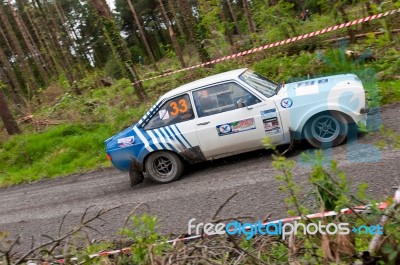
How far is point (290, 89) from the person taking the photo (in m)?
7.36

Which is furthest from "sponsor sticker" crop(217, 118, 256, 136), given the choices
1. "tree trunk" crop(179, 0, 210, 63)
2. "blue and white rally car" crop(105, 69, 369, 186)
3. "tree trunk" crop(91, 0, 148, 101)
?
"tree trunk" crop(91, 0, 148, 101)

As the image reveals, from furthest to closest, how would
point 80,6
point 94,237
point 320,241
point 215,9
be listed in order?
point 80,6 < point 215,9 < point 94,237 < point 320,241

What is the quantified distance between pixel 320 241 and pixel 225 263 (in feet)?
2.47

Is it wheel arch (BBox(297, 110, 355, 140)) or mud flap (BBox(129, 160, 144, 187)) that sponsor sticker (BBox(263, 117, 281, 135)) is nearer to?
wheel arch (BBox(297, 110, 355, 140))

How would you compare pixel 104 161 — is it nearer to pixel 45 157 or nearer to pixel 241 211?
pixel 45 157

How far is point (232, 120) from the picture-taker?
24.0ft

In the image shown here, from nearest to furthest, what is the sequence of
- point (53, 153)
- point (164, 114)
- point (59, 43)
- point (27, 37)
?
point (164, 114) → point (53, 153) → point (59, 43) → point (27, 37)

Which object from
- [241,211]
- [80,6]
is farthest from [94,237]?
[80,6]

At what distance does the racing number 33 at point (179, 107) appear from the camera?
766 centimetres

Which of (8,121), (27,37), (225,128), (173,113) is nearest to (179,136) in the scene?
(173,113)

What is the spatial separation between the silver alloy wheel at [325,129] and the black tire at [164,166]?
2604 millimetres

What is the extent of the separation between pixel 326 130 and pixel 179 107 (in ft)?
8.88

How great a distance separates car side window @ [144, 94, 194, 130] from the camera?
765 centimetres

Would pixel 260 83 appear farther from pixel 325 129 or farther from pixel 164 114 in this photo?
pixel 164 114
